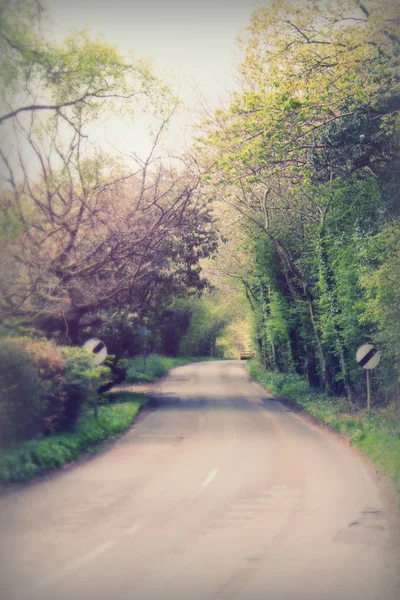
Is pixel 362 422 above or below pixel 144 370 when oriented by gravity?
below

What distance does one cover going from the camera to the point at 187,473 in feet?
44.0

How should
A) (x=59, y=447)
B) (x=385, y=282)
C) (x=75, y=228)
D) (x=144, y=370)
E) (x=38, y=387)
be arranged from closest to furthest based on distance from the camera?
(x=38, y=387) < (x=59, y=447) < (x=385, y=282) < (x=75, y=228) < (x=144, y=370)

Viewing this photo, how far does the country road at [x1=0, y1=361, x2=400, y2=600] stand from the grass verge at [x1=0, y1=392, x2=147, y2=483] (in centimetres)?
48

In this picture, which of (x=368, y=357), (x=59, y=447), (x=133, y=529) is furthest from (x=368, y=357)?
(x=133, y=529)

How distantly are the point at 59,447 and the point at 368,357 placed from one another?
380 inches

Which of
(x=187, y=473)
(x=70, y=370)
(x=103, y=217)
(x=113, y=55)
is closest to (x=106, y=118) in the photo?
(x=113, y=55)

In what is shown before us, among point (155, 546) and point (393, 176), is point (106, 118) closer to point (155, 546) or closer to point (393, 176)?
point (393, 176)

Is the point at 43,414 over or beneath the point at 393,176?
beneath

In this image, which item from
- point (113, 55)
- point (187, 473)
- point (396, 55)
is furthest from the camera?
point (113, 55)

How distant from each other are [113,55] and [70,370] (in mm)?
8362

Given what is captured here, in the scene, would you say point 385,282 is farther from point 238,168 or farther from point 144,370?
point 144,370

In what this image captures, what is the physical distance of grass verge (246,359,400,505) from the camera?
1376 centimetres

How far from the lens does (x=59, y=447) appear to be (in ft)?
47.3

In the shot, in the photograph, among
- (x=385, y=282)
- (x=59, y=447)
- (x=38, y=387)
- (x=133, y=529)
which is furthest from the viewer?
(x=385, y=282)
